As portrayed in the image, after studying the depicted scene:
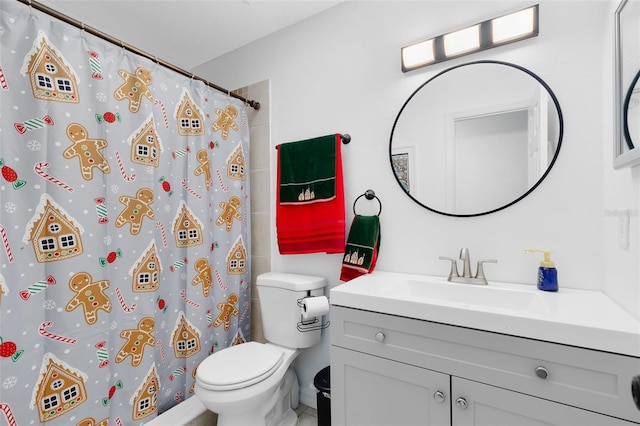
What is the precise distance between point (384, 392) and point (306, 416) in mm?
933

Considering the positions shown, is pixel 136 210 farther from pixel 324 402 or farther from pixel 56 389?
pixel 324 402

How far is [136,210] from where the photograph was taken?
1430mm

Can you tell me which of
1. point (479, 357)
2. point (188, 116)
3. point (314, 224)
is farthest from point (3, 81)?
point (479, 357)

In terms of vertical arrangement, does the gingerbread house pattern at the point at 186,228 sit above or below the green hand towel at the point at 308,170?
below

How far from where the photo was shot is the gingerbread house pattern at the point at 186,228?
1629mm

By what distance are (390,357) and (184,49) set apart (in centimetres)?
242

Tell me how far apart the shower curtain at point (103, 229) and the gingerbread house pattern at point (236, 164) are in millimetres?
71

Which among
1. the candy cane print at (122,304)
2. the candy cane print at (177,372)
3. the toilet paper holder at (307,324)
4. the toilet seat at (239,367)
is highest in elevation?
the candy cane print at (122,304)

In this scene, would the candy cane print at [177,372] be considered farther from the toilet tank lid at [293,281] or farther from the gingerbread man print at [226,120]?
the gingerbread man print at [226,120]

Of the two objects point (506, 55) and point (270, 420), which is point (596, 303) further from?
point (270, 420)

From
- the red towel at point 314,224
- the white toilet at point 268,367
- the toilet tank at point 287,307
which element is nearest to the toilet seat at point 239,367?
the white toilet at point 268,367

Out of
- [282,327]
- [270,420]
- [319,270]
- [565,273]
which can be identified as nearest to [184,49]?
[319,270]

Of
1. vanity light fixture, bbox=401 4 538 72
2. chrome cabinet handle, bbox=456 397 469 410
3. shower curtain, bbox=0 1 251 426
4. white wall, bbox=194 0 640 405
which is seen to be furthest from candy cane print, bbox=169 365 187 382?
vanity light fixture, bbox=401 4 538 72

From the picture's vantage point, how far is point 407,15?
150cm
